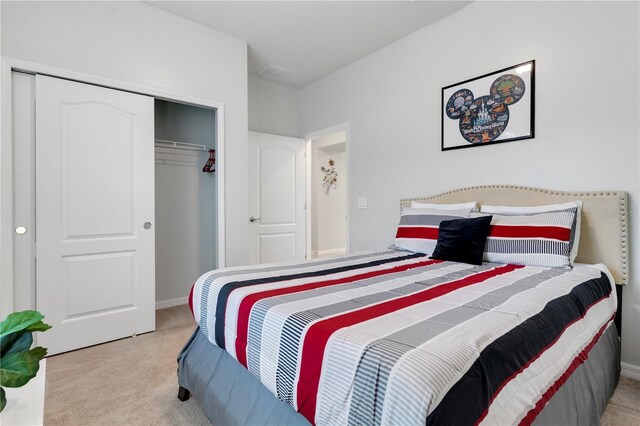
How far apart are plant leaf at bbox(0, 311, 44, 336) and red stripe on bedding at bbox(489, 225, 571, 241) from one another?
2321 millimetres

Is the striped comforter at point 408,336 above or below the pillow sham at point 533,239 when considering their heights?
below

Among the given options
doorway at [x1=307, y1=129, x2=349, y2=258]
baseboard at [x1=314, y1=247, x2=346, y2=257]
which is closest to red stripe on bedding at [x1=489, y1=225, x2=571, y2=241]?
doorway at [x1=307, y1=129, x2=349, y2=258]

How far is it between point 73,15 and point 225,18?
1.13m

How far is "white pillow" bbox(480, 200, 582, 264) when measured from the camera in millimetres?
2021

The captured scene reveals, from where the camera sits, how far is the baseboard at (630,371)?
2023mm

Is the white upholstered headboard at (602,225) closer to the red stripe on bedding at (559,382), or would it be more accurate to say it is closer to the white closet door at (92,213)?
the red stripe on bedding at (559,382)

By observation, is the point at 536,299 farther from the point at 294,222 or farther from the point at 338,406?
the point at 294,222

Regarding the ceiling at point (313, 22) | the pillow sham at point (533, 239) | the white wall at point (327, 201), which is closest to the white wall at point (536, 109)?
the ceiling at point (313, 22)

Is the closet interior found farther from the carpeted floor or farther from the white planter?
the white planter

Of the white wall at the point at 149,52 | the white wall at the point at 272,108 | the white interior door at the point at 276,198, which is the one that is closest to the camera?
the white wall at the point at 149,52

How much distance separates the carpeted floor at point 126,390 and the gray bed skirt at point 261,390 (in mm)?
112

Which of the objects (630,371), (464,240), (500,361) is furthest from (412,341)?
(630,371)

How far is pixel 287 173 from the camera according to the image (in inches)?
169

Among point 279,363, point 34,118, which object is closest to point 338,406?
point 279,363
